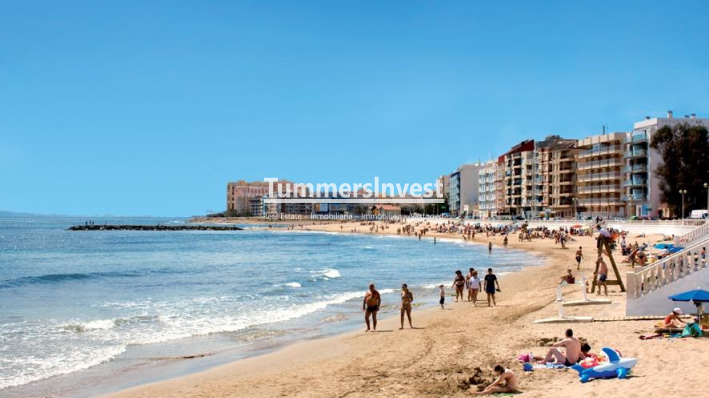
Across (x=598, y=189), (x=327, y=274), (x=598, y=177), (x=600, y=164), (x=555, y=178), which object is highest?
(x=600, y=164)

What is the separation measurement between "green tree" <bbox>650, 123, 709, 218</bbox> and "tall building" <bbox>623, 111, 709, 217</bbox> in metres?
4.65

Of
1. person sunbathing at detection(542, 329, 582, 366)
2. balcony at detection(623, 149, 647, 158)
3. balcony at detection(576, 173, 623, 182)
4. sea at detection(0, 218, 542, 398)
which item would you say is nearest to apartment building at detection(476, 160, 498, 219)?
balcony at detection(576, 173, 623, 182)

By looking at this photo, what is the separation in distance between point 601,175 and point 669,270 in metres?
68.3

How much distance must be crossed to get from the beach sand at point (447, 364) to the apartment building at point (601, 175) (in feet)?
203

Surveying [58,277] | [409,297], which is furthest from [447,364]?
[58,277]

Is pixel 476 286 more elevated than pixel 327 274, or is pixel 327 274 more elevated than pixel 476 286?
pixel 476 286

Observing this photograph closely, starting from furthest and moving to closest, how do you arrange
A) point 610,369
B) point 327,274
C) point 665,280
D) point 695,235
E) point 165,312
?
1. point 327,274
2. point 695,235
3. point 165,312
4. point 665,280
5. point 610,369

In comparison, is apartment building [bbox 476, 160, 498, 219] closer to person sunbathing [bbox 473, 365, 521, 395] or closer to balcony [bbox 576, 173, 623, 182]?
balcony [bbox 576, 173, 623, 182]

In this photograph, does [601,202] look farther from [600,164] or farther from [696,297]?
[696,297]

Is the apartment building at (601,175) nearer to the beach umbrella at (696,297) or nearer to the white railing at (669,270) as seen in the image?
the white railing at (669,270)

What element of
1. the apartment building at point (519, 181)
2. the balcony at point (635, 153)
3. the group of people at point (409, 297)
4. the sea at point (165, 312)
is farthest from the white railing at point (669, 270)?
the apartment building at point (519, 181)

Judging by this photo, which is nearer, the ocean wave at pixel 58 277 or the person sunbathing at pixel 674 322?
the person sunbathing at pixel 674 322

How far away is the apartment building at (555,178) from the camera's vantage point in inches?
3487

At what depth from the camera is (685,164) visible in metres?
61.9
